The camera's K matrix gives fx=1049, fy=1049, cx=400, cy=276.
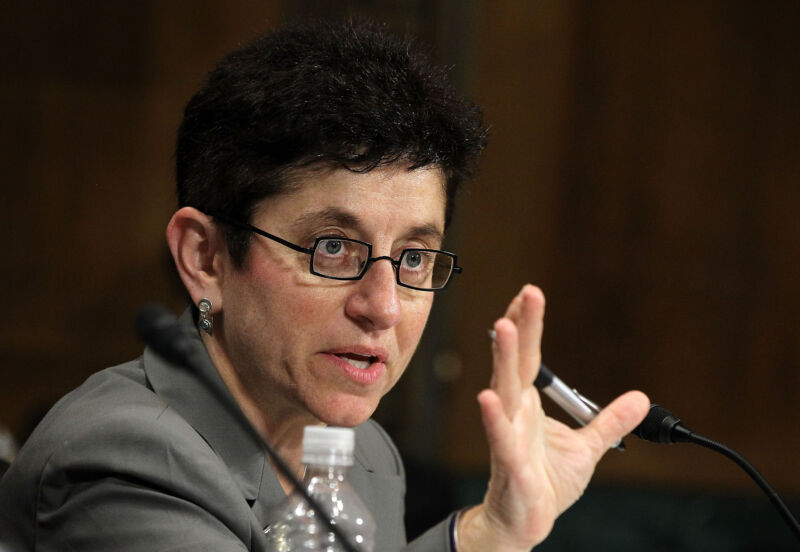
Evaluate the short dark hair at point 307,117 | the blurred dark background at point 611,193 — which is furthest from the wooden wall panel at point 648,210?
the short dark hair at point 307,117

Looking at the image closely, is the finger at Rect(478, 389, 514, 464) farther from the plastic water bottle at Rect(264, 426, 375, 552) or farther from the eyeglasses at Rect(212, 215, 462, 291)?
the eyeglasses at Rect(212, 215, 462, 291)

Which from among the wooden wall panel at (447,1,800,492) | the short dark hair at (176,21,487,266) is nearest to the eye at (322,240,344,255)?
the short dark hair at (176,21,487,266)

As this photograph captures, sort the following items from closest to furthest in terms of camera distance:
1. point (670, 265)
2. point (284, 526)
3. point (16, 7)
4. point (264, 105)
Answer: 1. point (284, 526)
2. point (264, 105)
3. point (16, 7)
4. point (670, 265)

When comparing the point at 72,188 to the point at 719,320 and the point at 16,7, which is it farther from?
the point at 719,320

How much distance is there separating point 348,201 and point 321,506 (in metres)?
0.52

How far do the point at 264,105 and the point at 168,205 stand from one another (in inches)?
111

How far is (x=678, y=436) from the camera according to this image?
1.53 metres

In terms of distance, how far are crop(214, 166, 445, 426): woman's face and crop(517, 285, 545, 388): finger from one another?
36 centimetres

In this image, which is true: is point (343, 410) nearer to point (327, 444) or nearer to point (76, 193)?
point (327, 444)

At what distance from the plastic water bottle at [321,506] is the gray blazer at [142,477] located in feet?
0.18

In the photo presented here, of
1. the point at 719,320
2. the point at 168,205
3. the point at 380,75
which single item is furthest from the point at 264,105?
the point at 719,320

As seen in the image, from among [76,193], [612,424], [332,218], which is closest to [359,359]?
[332,218]

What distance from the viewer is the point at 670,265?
4.71 m

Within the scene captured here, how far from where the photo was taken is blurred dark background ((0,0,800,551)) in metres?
4.51
